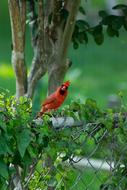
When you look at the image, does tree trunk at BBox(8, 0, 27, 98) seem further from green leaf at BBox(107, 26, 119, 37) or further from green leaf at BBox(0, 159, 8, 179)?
green leaf at BBox(0, 159, 8, 179)

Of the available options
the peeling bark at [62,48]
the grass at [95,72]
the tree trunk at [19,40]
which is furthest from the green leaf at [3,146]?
the grass at [95,72]

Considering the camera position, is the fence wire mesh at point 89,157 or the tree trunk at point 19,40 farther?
the tree trunk at point 19,40

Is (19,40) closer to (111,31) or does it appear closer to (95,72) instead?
(111,31)

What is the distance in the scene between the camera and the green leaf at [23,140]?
9.50 ft

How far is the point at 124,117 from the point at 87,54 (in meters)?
11.3

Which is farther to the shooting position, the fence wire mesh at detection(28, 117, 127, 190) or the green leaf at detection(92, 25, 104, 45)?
the green leaf at detection(92, 25, 104, 45)

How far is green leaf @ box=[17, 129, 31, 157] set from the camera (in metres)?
2.89

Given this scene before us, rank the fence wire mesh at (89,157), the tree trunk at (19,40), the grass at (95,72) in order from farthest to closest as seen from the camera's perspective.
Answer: the grass at (95,72)
the tree trunk at (19,40)
the fence wire mesh at (89,157)

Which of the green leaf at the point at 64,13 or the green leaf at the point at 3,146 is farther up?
the green leaf at the point at 64,13

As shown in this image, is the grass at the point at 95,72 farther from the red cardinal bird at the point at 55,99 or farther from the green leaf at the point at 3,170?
the green leaf at the point at 3,170

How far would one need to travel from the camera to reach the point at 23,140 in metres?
2.90

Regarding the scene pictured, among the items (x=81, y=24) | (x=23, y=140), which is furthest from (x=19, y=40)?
(x=23, y=140)

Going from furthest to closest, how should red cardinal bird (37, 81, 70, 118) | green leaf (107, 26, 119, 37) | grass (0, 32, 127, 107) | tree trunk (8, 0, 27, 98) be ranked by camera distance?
grass (0, 32, 127, 107), green leaf (107, 26, 119, 37), tree trunk (8, 0, 27, 98), red cardinal bird (37, 81, 70, 118)

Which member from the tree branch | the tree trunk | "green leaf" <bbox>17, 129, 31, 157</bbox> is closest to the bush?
"green leaf" <bbox>17, 129, 31, 157</bbox>
